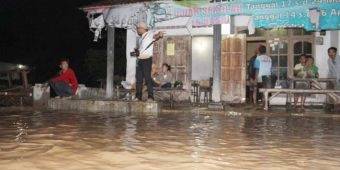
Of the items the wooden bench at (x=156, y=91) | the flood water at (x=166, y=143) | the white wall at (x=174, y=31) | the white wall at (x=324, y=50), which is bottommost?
the flood water at (x=166, y=143)

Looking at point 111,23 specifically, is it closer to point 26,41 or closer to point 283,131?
point 283,131

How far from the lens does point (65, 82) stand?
1398cm

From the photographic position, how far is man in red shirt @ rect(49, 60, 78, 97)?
13852mm

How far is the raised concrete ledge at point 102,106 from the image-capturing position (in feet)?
41.3

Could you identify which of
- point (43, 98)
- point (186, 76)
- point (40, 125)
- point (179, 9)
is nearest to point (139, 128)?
point (40, 125)

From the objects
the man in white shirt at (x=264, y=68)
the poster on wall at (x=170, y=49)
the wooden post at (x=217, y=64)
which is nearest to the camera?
the wooden post at (x=217, y=64)

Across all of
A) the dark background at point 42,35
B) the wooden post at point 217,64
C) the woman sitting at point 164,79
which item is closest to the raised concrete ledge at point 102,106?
the wooden post at point 217,64

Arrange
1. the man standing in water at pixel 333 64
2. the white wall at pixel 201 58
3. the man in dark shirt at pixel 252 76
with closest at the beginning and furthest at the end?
the man standing in water at pixel 333 64 < the man in dark shirt at pixel 252 76 < the white wall at pixel 201 58

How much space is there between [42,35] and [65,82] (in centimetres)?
2249

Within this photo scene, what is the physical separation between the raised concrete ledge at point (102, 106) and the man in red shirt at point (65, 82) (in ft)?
1.31

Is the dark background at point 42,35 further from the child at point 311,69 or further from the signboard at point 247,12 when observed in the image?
the child at point 311,69

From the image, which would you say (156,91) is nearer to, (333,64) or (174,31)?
(174,31)

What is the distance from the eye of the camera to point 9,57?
35.9 m

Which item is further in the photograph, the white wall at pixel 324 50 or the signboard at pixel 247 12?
the white wall at pixel 324 50
